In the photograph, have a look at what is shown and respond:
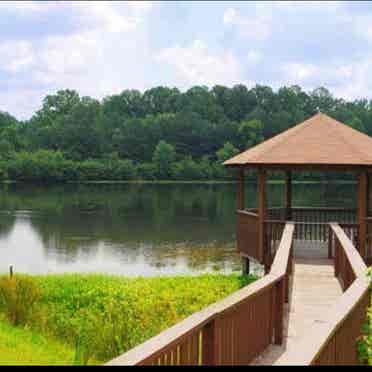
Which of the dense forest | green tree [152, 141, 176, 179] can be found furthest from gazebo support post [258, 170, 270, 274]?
green tree [152, 141, 176, 179]

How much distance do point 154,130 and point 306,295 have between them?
319ft

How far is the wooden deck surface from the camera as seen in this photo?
6.66 meters

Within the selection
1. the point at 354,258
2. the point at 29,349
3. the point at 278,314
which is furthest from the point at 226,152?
the point at 278,314

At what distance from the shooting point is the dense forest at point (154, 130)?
93312 millimetres

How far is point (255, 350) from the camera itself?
6105 mm

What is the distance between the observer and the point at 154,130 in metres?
106

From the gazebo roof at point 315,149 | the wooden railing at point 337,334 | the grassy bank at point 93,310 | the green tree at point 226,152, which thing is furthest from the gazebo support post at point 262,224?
the green tree at point 226,152

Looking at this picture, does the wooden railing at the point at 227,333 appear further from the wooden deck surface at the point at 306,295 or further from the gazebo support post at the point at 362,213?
the gazebo support post at the point at 362,213

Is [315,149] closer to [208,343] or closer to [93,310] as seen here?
[93,310]

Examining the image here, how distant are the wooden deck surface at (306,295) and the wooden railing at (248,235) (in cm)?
92

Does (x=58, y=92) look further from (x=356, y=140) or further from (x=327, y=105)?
(x=356, y=140)

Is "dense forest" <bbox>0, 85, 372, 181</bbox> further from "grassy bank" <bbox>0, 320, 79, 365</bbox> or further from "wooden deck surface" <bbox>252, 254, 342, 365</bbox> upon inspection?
"grassy bank" <bbox>0, 320, 79, 365</bbox>

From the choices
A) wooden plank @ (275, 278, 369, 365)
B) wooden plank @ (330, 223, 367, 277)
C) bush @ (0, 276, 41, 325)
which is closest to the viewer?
wooden plank @ (275, 278, 369, 365)

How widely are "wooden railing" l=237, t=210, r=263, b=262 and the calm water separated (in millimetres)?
5798
